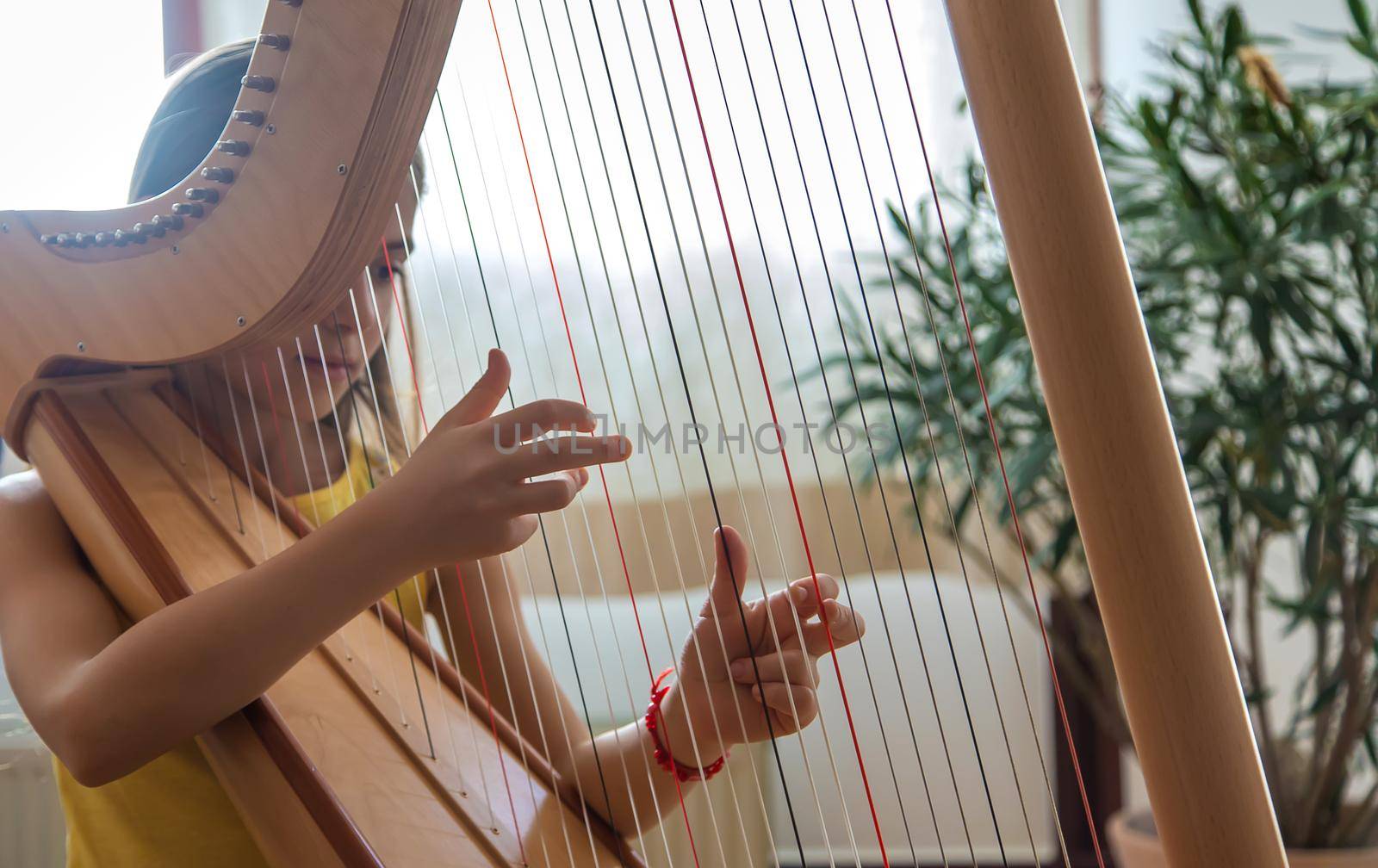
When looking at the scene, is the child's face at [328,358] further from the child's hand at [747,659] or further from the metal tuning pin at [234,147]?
the child's hand at [747,659]

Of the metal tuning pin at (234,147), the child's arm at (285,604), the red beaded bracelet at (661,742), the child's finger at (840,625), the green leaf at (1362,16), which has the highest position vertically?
the green leaf at (1362,16)

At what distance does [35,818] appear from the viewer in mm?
1212

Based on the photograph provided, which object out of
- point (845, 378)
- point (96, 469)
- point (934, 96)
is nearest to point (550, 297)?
point (845, 378)

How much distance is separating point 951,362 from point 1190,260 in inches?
12.9

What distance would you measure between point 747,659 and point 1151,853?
0.94 metres

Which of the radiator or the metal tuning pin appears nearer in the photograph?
the metal tuning pin

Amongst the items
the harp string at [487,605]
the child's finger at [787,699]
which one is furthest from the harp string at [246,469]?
the child's finger at [787,699]

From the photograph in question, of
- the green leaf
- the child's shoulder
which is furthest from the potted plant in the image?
the child's shoulder

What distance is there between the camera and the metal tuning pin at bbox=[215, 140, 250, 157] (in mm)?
661

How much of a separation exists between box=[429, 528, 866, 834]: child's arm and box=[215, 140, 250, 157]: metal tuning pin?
0.38m

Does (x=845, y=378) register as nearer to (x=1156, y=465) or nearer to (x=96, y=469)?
(x=96, y=469)

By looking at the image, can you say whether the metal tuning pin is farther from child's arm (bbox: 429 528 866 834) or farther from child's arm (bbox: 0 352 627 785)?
child's arm (bbox: 429 528 866 834)

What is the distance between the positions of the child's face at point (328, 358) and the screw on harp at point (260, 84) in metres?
0.12

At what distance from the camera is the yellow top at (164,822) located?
2.51 ft
